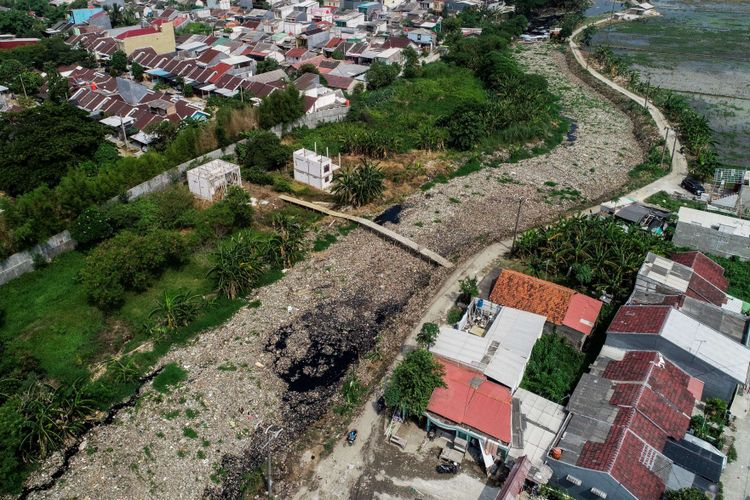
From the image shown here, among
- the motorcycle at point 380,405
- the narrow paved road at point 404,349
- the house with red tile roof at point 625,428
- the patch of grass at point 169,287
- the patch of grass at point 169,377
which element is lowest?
the patch of grass at point 169,287

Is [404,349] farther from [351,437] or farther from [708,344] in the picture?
[708,344]

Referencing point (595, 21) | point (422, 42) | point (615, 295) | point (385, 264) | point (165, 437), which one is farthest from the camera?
point (595, 21)

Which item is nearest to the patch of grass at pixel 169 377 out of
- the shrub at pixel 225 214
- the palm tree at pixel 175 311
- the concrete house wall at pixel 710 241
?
the palm tree at pixel 175 311

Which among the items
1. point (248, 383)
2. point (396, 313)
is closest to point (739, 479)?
point (396, 313)

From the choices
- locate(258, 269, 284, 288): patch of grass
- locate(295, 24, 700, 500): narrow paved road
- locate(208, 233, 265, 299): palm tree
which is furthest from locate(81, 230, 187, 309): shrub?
locate(295, 24, 700, 500): narrow paved road

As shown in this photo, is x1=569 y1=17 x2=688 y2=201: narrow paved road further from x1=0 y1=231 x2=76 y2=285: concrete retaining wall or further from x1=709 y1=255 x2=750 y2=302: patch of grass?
x1=0 y1=231 x2=76 y2=285: concrete retaining wall

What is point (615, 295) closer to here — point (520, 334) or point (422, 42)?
point (520, 334)

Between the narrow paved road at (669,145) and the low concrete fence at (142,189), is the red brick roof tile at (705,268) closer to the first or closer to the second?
the narrow paved road at (669,145)
